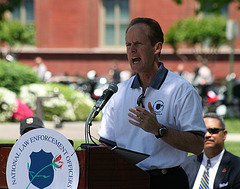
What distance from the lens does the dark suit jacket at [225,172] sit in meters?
5.34

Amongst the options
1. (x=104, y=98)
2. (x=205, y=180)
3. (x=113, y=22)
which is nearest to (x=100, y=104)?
(x=104, y=98)

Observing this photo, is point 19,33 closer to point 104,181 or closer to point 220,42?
point 220,42

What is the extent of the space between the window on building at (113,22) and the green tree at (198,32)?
4.46 m

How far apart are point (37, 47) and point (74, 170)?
103ft

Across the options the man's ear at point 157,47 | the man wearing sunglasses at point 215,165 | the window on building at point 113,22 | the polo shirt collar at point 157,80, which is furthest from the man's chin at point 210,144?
the window on building at point 113,22

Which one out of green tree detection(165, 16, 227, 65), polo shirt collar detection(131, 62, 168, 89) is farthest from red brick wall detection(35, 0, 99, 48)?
polo shirt collar detection(131, 62, 168, 89)

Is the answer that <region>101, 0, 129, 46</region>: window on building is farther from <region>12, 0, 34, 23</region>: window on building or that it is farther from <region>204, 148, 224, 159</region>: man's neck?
<region>204, 148, 224, 159</region>: man's neck

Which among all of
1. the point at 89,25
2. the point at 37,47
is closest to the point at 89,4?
the point at 89,25

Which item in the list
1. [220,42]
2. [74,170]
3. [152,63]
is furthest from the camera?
[220,42]

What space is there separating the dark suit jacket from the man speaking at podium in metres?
1.77

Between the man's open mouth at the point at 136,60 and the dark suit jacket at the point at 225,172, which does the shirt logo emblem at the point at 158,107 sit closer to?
the man's open mouth at the point at 136,60

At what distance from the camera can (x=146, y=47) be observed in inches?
141

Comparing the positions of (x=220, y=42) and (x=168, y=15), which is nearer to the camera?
(x=220, y=42)

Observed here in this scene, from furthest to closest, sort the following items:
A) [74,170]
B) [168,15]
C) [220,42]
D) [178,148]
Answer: [168,15] < [220,42] < [178,148] < [74,170]
